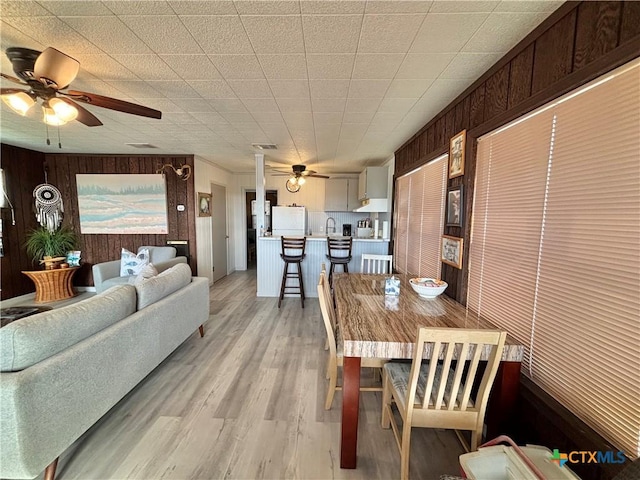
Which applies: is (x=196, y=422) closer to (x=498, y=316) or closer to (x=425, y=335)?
(x=425, y=335)

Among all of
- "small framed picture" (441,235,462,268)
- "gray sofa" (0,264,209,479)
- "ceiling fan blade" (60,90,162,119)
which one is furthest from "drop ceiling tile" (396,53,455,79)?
"gray sofa" (0,264,209,479)

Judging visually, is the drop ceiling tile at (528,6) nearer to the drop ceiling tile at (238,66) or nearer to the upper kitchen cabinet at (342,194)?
the drop ceiling tile at (238,66)

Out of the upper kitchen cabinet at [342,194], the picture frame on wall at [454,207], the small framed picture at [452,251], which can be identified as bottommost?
the small framed picture at [452,251]

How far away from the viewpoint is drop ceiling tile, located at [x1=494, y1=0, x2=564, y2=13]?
1.28 meters

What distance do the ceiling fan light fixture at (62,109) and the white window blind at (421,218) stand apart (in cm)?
303

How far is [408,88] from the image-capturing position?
85.1 inches

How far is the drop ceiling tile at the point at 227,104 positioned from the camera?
243 centimetres

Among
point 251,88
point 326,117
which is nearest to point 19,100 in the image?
point 251,88

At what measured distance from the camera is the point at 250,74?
197 cm

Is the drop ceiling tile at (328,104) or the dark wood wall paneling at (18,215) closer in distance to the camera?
the drop ceiling tile at (328,104)

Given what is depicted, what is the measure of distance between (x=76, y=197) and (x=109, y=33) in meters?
4.70

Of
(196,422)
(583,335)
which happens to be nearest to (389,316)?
(583,335)

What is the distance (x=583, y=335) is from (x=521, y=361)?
1.24 ft

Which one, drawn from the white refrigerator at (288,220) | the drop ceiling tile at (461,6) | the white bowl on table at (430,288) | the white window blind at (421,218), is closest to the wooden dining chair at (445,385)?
the white bowl on table at (430,288)
